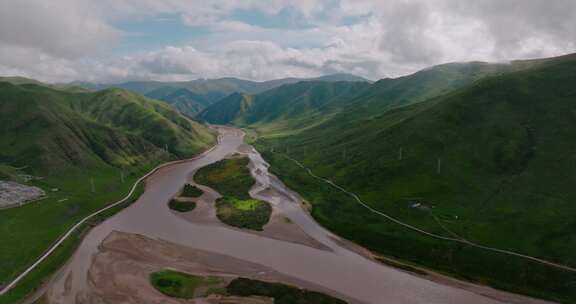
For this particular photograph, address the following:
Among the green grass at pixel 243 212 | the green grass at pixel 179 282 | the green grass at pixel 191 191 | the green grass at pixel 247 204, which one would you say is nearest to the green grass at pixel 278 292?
the green grass at pixel 179 282

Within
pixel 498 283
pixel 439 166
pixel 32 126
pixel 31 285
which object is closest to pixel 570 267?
pixel 498 283

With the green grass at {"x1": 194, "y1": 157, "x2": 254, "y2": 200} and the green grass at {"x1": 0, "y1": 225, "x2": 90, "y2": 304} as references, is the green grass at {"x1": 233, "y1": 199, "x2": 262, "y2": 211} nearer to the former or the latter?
the green grass at {"x1": 194, "y1": 157, "x2": 254, "y2": 200}

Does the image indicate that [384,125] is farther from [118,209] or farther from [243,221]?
[118,209]

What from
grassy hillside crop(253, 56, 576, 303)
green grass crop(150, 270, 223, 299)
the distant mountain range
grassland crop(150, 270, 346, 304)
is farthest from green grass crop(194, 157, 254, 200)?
grassland crop(150, 270, 346, 304)

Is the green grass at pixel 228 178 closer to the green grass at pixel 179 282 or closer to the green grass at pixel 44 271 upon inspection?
the green grass at pixel 44 271

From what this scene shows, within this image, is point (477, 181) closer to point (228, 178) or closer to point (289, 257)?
point (289, 257)
